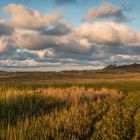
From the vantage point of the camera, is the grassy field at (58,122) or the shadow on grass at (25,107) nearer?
the grassy field at (58,122)

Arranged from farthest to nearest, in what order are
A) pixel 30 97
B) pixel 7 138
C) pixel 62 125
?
1. pixel 30 97
2. pixel 62 125
3. pixel 7 138

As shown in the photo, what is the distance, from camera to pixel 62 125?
16.8m

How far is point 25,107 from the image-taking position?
21.2 meters

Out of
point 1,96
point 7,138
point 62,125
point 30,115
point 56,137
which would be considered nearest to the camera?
point 7,138

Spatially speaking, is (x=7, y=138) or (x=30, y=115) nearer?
(x=7, y=138)

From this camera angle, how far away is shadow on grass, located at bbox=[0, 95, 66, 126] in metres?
17.6

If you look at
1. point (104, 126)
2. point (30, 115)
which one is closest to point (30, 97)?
point (30, 115)

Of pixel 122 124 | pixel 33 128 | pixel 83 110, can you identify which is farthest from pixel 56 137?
pixel 83 110

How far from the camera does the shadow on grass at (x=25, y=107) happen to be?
17.6 m

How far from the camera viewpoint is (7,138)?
42.4ft

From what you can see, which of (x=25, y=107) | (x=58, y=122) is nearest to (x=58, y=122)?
(x=58, y=122)

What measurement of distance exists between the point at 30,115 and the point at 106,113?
16.9ft

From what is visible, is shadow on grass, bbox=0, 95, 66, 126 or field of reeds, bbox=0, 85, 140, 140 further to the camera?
shadow on grass, bbox=0, 95, 66, 126

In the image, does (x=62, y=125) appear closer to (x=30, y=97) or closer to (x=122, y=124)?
(x=122, y=124)
